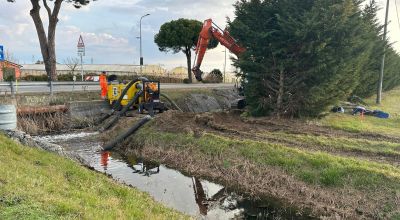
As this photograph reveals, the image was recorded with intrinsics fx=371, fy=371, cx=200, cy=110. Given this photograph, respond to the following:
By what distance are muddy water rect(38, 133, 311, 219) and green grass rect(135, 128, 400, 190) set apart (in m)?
1.38

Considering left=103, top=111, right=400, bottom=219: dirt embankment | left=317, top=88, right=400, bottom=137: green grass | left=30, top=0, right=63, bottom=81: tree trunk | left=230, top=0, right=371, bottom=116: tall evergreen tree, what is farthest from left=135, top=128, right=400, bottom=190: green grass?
left=30, top=0, right=63, bottom=81: tree trunk

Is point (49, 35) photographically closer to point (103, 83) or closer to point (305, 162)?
point (103, 83)

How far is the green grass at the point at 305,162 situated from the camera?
974 cm

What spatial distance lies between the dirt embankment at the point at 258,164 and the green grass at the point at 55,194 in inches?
151

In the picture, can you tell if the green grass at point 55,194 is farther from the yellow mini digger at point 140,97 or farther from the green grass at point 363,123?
the green grass at point 363,123

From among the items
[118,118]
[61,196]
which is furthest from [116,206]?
[118,118]

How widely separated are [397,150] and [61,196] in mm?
10811

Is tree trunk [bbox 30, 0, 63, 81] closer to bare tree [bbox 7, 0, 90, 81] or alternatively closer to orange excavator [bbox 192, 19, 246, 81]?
bare tree [bbox 7, 0, 90, 81]

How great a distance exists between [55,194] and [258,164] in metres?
6.75

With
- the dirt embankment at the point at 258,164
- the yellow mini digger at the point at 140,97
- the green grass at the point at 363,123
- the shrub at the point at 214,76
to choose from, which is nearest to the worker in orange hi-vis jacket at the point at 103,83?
the yellow mini digger at the point at 140,97

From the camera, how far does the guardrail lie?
1972 centimetres

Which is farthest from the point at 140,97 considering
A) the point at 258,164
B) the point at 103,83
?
the point at 258,164

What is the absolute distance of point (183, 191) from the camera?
10836 mm

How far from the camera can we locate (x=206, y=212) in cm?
934
